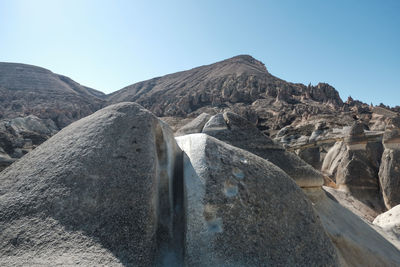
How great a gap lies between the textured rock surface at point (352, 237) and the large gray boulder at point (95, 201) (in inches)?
70.1

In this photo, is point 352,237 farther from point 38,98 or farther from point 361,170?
point 38,98

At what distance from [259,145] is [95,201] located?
1943mm

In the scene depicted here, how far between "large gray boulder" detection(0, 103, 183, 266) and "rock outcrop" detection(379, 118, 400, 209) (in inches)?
211

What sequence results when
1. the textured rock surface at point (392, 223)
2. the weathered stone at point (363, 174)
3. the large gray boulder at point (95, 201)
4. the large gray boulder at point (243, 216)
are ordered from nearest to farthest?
the large gray boulder at point (95, 201)
the large gray boulder at point (243, 216)
the textured rock surface at point (392, 223)
the weathered stone at point (363, 174)

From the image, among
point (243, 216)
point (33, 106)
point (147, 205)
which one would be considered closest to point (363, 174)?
point (243, 216)

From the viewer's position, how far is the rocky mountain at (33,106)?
1603 centimetres

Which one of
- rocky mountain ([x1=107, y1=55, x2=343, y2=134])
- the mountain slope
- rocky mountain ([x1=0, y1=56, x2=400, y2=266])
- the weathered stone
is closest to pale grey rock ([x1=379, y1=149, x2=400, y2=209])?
the weathered stone

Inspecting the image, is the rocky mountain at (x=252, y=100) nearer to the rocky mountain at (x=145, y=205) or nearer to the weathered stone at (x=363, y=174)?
the weathered stone at (x=363, y=174)

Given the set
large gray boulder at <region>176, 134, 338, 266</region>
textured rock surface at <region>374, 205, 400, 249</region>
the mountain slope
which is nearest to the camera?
large gray boulder at <region>176, 134, 338, 266</region>

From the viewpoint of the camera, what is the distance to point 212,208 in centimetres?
138

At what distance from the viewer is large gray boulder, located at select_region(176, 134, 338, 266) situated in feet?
4.20

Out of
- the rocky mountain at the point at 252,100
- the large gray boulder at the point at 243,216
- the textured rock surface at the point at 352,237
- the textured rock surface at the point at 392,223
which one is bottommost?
the textured rock surface at the point at 392,223

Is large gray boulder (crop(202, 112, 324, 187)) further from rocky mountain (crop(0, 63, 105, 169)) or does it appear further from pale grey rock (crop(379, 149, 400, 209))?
rocky mountain (crop(0, 63, 105, 169))

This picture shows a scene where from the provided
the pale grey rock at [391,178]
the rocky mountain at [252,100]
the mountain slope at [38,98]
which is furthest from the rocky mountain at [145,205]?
the mountain slope at [38,98]
